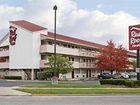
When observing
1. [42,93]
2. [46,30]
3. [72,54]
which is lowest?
[42,93]

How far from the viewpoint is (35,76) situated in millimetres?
65500

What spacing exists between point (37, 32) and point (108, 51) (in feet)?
54.0

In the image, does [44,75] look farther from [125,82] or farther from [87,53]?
[125,82]

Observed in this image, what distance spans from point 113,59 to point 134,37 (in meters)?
33.8

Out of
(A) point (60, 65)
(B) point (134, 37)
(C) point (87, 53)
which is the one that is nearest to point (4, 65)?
(A) point (60, 65)

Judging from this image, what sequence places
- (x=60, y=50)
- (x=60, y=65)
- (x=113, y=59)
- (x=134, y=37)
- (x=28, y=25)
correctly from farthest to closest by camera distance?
(x=113, y=59), (x=28, y=25), (x=60, y=50), (x=60, y=65), (x=134, y=37)

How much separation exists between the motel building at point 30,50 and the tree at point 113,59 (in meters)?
3.85

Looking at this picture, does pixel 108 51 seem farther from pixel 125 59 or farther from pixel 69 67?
pixel 69 67

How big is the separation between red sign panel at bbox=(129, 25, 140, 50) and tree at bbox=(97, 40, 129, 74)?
32973 mm

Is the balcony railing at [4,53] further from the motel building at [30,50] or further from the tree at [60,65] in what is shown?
the tree at [60,65]

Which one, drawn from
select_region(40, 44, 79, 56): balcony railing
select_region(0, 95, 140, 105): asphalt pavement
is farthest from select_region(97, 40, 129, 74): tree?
select_region(0, 95, 140, 105): asphalt pavement

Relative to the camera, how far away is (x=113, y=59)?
7200 cm

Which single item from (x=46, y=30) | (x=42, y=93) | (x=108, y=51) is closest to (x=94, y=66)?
(x=108, y=51)

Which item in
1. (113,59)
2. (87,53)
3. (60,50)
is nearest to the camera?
(60,50)
